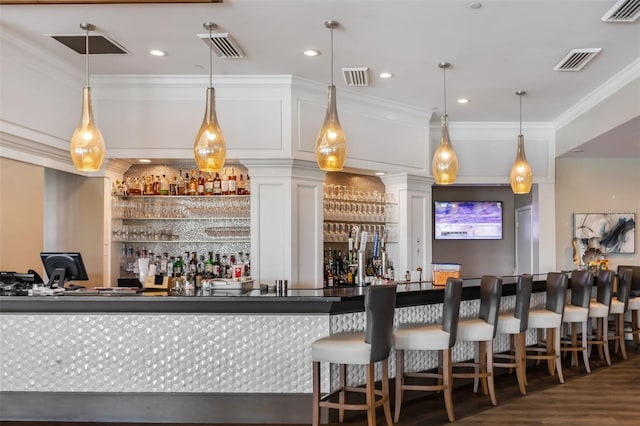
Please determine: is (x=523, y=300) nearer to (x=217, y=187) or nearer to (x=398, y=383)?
(x=398, y=383)

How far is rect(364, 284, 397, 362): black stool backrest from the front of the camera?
3.59 meters

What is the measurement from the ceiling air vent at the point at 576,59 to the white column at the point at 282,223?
2726 millimetres

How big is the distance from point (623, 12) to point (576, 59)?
43.5 inches

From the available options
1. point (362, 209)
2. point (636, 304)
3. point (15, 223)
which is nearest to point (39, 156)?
point (15, 223)

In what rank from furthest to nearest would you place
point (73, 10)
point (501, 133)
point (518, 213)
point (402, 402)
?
point (518, 213) → point (501, 133) → point (402, 402) → point (73, 10)

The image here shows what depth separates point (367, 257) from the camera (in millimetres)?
7336

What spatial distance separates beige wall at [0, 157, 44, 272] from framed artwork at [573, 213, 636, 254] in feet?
23.0

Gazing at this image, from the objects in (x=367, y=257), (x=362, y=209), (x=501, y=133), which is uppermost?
(x=501, y=133)

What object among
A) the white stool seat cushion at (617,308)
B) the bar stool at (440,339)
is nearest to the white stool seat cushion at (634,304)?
the white stool seat cushion at (617,308)

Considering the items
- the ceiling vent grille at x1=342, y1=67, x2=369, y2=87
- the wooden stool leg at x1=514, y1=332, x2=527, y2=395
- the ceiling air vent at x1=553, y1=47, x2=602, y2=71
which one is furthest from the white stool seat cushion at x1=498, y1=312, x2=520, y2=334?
the ceiling vent grille at x1=342, y1=67, x2=369, y2=87

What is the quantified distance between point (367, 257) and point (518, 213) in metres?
3.54

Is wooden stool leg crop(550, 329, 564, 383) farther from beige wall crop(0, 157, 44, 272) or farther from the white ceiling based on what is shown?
beige wall crop(0, 157, 44, 272)

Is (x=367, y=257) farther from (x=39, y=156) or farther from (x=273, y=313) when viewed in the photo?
(x=39, y=156)

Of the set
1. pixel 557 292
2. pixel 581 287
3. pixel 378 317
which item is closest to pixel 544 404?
pixel 557 292
